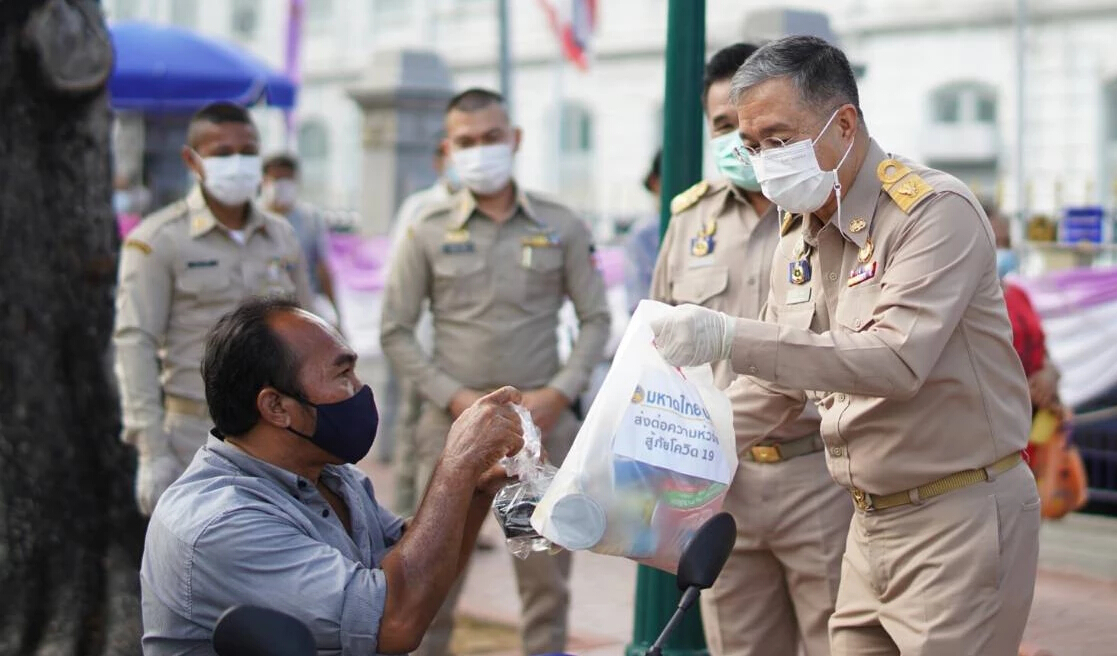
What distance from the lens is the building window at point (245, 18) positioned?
40.2m

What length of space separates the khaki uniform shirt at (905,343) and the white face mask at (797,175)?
7 cm

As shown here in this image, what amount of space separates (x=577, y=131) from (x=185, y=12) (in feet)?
44.4

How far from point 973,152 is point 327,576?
2459 cm

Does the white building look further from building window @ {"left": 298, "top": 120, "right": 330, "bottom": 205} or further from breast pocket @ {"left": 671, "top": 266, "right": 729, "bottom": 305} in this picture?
breast pocket @ {"left": 671, "top": 266, "right": 729, "bottom": 305}

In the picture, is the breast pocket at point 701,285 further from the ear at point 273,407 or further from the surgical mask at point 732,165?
the ear at point 273,407

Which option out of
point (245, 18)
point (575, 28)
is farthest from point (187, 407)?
point (245, 18)

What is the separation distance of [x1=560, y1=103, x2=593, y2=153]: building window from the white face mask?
1161 inches

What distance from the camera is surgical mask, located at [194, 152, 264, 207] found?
240 inches

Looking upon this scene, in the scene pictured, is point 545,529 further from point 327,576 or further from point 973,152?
point 973,152

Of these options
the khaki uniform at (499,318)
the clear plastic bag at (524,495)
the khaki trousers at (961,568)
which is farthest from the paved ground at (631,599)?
the clear plastic bag at (524,495)

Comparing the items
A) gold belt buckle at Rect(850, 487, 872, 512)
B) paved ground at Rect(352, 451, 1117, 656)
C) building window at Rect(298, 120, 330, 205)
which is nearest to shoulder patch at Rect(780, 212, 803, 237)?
gold belt buckle at Rect(850, 487, 872, 512)

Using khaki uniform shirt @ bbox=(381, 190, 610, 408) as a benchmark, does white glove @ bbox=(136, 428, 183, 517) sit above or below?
below

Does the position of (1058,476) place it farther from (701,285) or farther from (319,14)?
(319,14)

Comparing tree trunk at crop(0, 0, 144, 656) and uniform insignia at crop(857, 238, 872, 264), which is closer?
uniform insignia at crop(857, 238, 872, 264)
